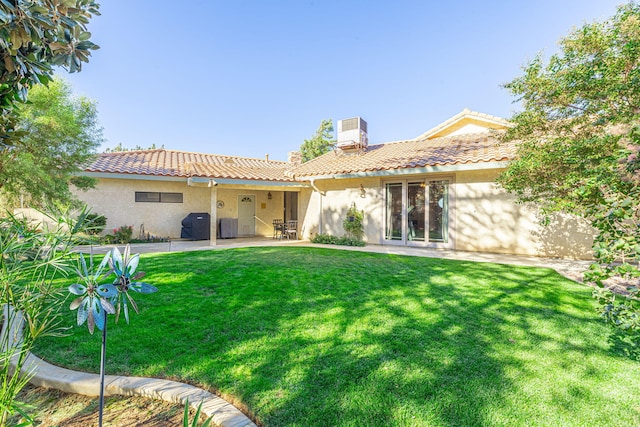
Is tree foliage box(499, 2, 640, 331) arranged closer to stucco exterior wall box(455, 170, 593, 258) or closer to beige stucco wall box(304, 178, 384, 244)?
stucco exterior wall box(455, 170, 593, 258)

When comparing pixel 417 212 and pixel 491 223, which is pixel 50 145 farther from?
pixel 491 223

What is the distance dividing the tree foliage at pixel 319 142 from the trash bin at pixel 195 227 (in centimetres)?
2361

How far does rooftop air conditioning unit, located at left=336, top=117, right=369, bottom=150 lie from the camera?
15.4 metres

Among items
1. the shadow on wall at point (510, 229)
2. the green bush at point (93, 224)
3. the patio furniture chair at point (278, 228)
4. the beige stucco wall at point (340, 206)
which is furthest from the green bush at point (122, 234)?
the shadow on wall at point (510, 229)

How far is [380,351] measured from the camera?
346 cm

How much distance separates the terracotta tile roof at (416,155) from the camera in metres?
10.2

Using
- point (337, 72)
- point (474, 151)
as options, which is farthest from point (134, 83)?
point (474, 151)

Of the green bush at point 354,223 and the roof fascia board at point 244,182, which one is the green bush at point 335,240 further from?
the roof fascia board at point 244,182

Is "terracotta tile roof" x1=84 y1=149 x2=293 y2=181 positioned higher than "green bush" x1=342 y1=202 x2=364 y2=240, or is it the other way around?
"terracotta tile roof" x1=84 y1=149 x2=293 y2=181

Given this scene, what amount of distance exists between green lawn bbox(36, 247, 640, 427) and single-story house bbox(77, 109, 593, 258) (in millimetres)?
4635

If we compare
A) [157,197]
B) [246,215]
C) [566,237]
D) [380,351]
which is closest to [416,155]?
[566,237]

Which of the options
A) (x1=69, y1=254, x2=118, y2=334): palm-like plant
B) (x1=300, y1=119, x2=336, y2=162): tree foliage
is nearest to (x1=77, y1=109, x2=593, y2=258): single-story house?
(x1=69, y1=254, x2=118, y2=334): palm-like plant

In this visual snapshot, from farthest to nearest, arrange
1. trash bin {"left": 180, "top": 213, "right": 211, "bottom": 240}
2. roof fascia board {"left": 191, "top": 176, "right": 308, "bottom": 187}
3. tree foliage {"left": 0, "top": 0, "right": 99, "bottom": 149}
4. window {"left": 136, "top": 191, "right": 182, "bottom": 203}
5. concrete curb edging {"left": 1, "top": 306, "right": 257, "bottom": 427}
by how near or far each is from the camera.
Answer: trash bin {"left": 180, "top": 213, "right": 211, "bottom": 240} < window {"left": 136, "top": 191, "right": 182, "bottom": 203} < roof fascia board {"left": 191, "top": 176, "right": 308, "bottom": 187} < concrete curb edging {"left": 1, "top": 306, "right": 257, "bottom": 427} < tree foliage {"left": 0, "top": 0, "right": 99, "bottom": 149}

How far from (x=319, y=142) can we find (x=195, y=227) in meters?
25.3
